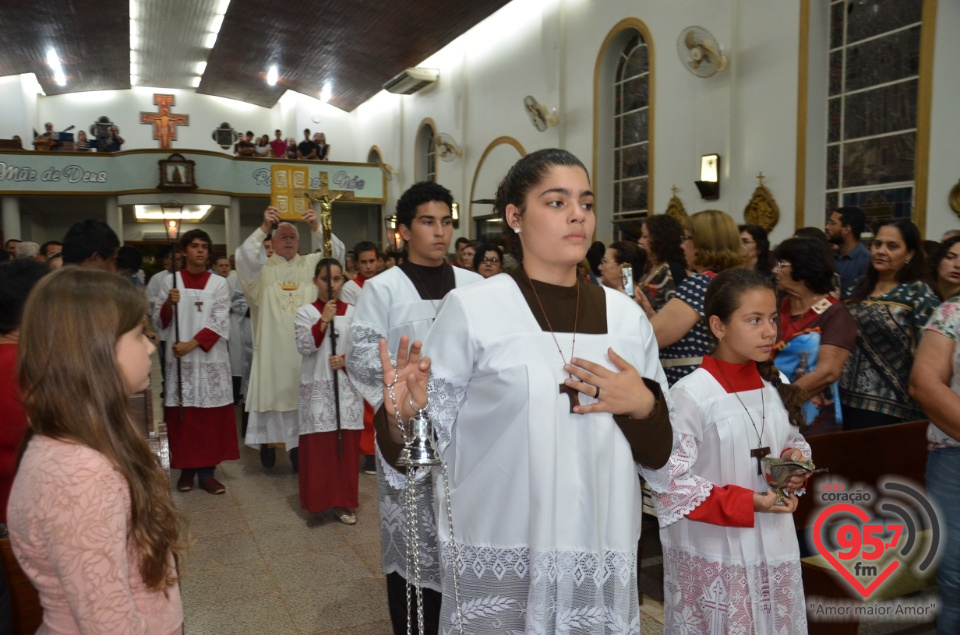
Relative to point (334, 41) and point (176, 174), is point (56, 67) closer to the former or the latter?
point (176, 174)

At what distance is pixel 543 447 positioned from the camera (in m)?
1.73

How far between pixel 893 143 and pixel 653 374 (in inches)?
251

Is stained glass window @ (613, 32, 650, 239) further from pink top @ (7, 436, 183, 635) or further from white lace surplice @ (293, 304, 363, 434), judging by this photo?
pink top @ (7, 436, 183, 635)

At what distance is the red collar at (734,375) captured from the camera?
245 centimetres

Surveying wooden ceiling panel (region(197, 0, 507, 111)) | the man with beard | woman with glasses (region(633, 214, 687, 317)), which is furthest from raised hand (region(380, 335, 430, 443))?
wooden ceiling panel (region(197, 0, 507, 111))

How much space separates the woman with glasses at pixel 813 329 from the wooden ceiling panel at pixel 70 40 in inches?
629

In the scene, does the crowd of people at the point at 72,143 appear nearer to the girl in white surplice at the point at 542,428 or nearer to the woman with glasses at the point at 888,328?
the woman with glasses at the point at 888,328

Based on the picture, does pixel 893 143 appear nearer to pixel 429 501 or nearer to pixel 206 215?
pixel 429 501

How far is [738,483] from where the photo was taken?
2367 mm

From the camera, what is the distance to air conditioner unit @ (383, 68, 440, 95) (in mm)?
16609

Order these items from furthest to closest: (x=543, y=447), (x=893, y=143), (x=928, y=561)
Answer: (x=893, y=143)
(x=928, y=561)
(x=543, y=447)

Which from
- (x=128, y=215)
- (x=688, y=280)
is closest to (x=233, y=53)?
(x=128, y=215)

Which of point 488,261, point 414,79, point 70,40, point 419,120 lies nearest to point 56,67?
point 70,40

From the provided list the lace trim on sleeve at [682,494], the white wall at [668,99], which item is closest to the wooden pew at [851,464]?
the lace trim on sleeve at [682,494]
